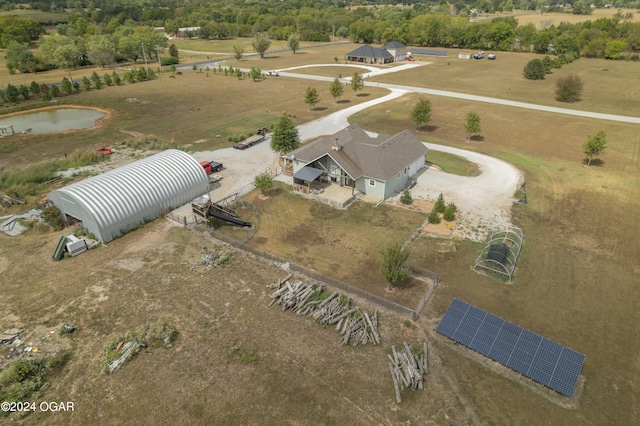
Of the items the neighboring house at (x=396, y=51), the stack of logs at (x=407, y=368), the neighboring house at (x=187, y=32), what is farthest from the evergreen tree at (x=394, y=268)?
the neighboring house at (x=187, y=32)

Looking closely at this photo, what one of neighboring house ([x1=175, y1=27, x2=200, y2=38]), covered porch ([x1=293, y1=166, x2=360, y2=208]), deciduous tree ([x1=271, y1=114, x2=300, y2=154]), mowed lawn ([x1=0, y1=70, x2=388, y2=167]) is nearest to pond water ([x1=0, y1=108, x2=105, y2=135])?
mowed lawn ([x1=0, y1=70, x2=388, y2=167])

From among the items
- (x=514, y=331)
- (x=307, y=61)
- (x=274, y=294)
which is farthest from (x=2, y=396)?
(x=307, y=61)

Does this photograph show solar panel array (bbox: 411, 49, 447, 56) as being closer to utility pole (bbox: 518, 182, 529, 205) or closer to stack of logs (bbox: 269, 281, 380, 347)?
utility pole (bbox: 518, 182, 529, 205)

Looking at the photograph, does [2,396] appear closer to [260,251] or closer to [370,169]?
[260,251]

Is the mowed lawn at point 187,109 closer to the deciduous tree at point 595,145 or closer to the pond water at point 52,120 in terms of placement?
the pond water at point 52,120

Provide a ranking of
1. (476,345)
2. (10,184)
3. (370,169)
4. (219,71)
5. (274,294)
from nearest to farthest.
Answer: (476,345), (274,294), (370,169), (10,184), (219,71)

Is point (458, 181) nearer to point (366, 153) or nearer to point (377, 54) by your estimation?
point (366, 153)

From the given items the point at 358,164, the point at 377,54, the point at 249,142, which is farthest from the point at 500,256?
the point at 377,54
